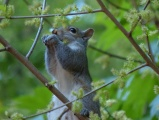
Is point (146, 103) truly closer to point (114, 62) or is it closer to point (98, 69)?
point (114, 62)

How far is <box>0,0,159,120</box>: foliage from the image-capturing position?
174 centimetres

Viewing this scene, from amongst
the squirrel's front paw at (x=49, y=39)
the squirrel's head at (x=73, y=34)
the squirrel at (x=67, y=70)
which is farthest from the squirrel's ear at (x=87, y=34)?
the squirrel's front paw at (x=49, y=39)

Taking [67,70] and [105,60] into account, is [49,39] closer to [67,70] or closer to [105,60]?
[67,70]

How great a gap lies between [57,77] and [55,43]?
0.30m

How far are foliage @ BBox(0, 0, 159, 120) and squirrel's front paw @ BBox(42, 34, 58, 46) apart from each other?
40 mm

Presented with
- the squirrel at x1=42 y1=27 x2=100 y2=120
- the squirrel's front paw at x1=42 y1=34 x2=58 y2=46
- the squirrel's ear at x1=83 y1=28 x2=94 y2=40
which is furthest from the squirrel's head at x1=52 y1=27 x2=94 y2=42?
the squirrel's front paw at x1=42 y1=34 x2=58 y2=46

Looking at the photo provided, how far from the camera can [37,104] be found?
131 inches

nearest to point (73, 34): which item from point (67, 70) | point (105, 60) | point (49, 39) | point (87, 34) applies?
point (87, 34)

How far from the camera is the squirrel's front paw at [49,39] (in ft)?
Result: 8.72

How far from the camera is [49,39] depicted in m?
2.70

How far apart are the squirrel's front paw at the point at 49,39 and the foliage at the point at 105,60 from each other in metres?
0.04

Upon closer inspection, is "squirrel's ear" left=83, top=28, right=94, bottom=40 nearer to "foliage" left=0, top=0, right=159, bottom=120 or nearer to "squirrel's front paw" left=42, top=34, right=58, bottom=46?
"foliage" left=0, top=0, right=159, bottom=120

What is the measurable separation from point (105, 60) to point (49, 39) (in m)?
0.60

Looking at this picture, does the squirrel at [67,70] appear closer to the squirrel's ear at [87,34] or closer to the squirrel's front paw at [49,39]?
the squirrel's front paw at [49,39]
